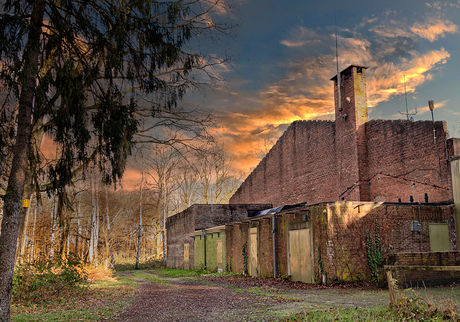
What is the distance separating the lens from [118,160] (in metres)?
8.08

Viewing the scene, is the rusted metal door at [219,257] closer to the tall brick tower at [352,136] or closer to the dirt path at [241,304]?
the tall brick tower at [352,136]

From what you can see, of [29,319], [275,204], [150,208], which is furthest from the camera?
[150,208]

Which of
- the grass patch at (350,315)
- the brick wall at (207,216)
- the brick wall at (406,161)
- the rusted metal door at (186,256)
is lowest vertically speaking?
the rusted metal door at (186,256)

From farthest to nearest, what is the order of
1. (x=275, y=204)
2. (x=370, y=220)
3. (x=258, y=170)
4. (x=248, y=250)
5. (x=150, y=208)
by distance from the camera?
(x=150, y=208)
(x=258, y=170)
(x=275, y=204)
(x=248, y=250)
(x=370, y=220)

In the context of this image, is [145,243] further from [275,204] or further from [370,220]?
[370,220]

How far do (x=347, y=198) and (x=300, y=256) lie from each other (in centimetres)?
672

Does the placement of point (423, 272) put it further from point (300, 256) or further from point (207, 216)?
point (207, 216)

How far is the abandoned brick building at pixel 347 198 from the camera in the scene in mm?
13727

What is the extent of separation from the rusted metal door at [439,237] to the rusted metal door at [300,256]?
15.4ft

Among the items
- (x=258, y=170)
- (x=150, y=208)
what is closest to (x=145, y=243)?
(x=150, y=208)

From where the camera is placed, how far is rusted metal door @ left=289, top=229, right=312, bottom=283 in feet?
47.2

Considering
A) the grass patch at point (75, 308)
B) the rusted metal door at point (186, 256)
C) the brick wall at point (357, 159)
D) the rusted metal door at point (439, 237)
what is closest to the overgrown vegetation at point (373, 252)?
the rusted metal door at point (439, 237)

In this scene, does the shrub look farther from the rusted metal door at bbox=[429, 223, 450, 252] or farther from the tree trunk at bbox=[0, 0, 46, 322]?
the rusted metal door at bbox=[429, 223, 450, 252]

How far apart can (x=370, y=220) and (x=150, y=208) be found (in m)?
29.0
